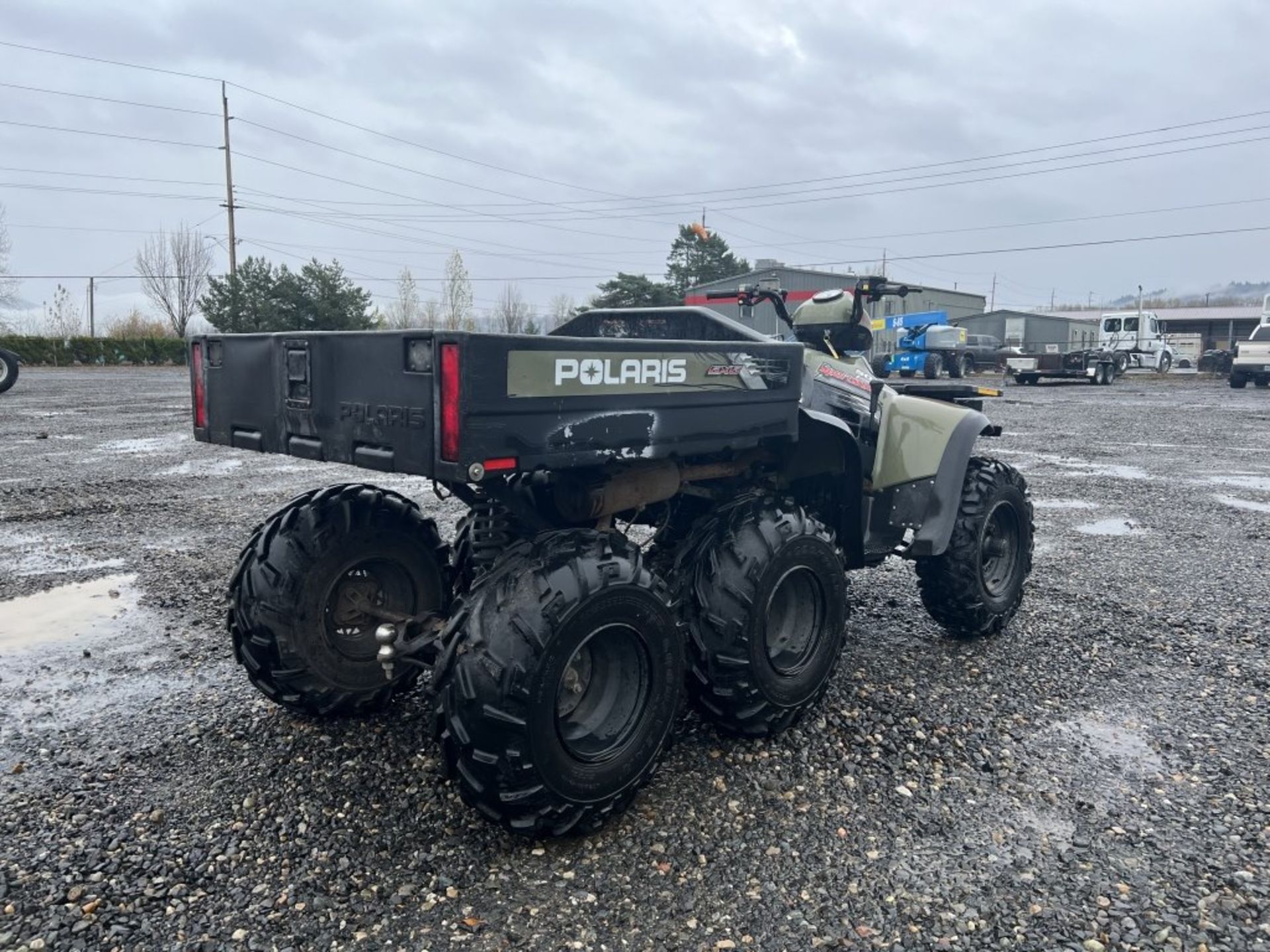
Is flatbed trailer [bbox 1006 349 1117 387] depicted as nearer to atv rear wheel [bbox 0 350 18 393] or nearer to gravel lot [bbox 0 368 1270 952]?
gravel lot [bbox 0 368 1270 952]

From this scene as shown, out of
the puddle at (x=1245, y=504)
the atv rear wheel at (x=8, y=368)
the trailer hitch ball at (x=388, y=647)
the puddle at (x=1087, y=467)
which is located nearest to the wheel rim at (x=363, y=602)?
the trailer hitch ball at (x=388, y=647)

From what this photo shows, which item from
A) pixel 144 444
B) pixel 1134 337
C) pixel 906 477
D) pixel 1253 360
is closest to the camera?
pixel 906 477

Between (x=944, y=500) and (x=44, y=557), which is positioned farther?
(x=44, y=557)

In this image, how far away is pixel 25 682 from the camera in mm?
3926

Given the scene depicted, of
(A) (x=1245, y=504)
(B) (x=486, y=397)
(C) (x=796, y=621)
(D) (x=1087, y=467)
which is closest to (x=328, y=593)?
(B) (x=486, y=397)

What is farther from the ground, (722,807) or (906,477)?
(906,477)

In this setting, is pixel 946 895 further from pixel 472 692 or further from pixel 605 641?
pixel 472 692

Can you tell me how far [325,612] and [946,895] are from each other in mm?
2304

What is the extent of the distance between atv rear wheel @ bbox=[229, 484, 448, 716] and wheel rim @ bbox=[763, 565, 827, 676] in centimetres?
139

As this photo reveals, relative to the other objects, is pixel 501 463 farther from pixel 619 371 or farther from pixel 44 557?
A: pixel 44 557

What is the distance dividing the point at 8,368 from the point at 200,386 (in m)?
21.2

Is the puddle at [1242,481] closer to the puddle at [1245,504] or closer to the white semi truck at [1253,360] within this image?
the puddle at [1245,504]

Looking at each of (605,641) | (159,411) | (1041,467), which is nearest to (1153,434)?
(1041,467)

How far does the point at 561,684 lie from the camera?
2643mm
